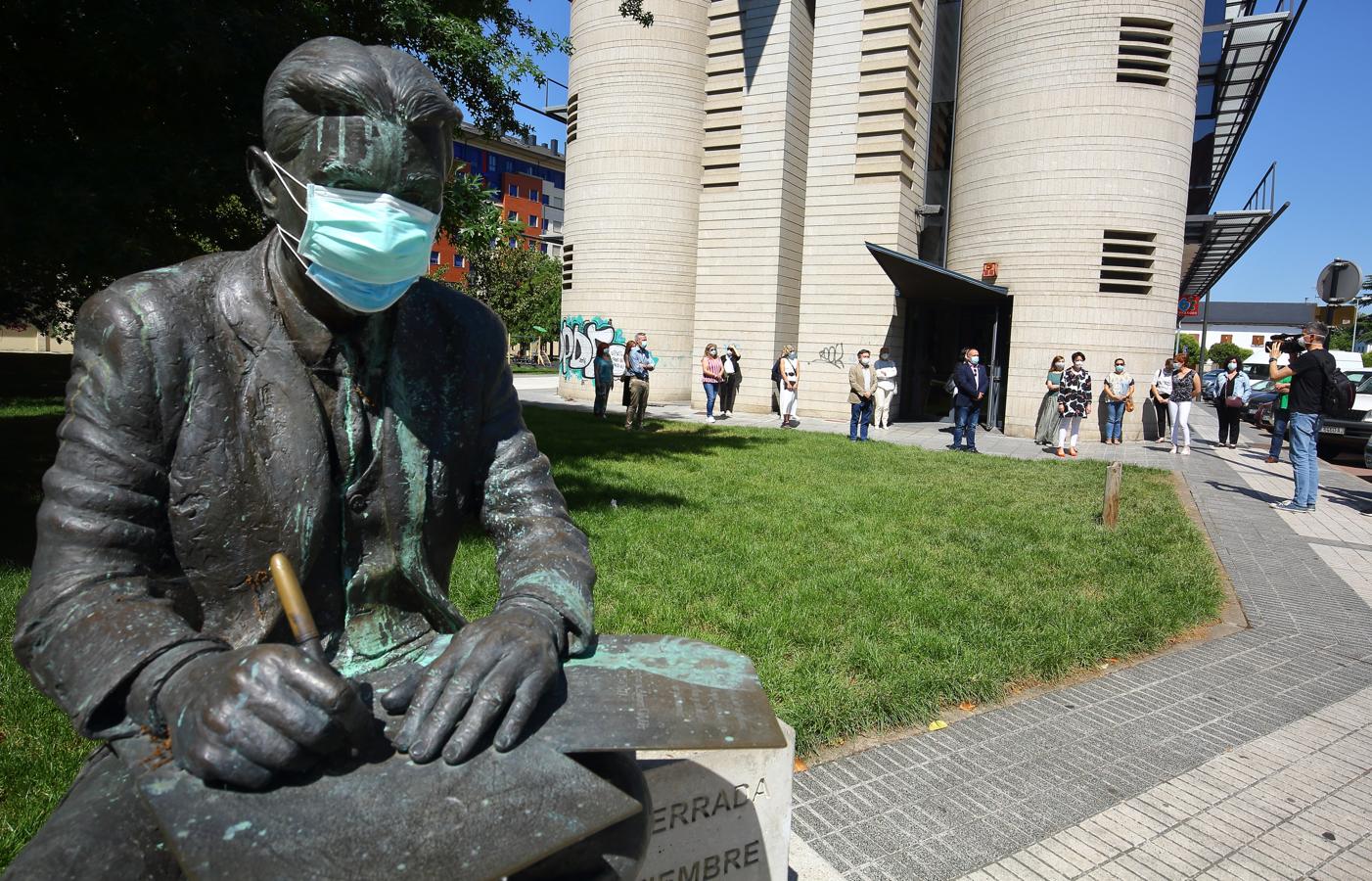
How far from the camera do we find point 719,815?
2.52 m

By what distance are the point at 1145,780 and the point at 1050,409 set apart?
47.0 ft

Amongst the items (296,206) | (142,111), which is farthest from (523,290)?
(296,206)

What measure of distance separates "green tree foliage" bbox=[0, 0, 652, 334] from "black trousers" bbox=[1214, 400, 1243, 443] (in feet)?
57.5

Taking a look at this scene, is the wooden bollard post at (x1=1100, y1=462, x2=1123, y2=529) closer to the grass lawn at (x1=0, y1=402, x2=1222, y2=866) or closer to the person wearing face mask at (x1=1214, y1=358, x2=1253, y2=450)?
the grass lawn at (x1=0, y1=402, x2=1222, y2=866)

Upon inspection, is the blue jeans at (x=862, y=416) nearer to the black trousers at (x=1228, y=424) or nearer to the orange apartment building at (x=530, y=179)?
the black trousers at (x=1228, y=424)

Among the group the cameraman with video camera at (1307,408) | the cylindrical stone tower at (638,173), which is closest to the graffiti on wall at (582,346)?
the cylindrical stone tower at (638,173)

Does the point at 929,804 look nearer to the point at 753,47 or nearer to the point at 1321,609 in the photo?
the point at 1321,609

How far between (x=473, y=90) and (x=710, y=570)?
17.5ft

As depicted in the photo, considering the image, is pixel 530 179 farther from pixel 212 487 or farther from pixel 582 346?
pixel 212 487

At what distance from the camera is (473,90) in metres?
8.06

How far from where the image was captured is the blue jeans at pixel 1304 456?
1016 centimetres

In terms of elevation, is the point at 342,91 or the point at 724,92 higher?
the point at 724,92

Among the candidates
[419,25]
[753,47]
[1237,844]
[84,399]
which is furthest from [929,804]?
[753,47]

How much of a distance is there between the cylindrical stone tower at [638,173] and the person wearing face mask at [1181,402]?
37.8 ft
